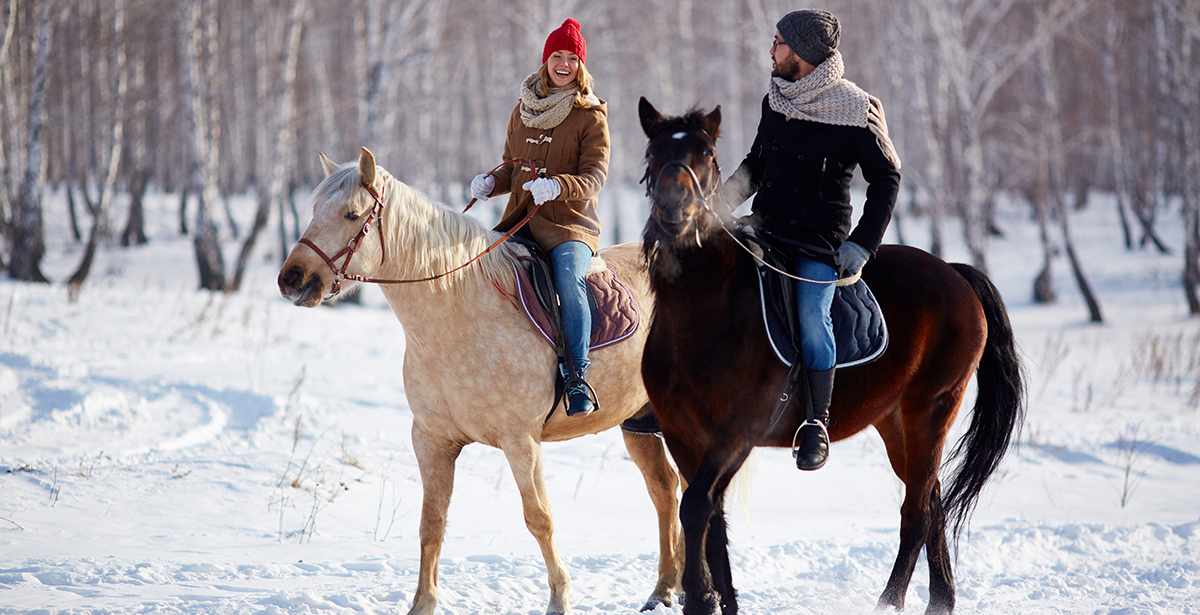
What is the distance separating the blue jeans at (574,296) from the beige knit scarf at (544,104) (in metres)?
0.60

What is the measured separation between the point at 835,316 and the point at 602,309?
3.91 ft

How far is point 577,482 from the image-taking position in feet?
20.0

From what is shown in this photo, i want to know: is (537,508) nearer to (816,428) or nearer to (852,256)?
(816,428)

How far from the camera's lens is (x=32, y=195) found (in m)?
13.0

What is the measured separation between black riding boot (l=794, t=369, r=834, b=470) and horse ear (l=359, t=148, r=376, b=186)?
6.51 ft

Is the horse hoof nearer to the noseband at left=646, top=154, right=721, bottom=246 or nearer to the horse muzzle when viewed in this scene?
the noseband at left=646, top=154, right=721, bottom=246

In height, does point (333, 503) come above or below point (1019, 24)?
below

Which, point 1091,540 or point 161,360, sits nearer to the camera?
point 1091,540

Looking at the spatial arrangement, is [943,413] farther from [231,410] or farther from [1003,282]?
[1003,282]

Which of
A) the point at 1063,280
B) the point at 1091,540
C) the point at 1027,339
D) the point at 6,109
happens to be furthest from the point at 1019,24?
the point at 6,109

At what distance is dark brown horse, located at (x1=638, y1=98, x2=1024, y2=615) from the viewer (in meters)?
3.03

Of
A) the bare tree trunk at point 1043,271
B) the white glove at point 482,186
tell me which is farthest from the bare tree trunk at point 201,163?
the bare tree trunk at point 1043,271

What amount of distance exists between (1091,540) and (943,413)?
197 cm

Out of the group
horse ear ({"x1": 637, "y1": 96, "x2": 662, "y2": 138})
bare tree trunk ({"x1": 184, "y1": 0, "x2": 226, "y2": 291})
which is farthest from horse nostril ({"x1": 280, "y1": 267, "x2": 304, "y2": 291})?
bare tree trunk ({"x1": 184, "y1": 0, "x2": 226, "y2": 291})
